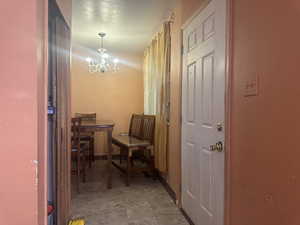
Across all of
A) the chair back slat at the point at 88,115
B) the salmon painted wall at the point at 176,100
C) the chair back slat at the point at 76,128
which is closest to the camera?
the salmon painted wall at the point at 176,100

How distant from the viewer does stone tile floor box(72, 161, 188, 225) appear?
2477mm

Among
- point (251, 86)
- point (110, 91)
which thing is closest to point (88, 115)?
point (110, 91)

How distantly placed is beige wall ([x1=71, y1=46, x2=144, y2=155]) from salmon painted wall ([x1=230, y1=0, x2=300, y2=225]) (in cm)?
415

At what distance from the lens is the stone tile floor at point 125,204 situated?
2.48 metres

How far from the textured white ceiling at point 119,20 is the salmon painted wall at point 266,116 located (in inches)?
67.1

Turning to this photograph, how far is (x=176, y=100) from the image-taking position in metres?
2.92

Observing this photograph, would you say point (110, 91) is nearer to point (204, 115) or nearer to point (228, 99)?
point (204, 115)

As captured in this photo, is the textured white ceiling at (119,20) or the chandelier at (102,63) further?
the chandelier at (102,63)

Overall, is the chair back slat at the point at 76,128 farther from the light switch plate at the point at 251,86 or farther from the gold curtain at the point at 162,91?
the light switch plate at the point at 251,86

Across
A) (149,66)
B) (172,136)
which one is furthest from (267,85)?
(149,66)

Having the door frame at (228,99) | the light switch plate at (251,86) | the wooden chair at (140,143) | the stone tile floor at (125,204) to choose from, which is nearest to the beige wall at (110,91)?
the wooden chair at (140,143)

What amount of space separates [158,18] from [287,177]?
115 inches

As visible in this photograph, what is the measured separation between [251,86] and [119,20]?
2608mm

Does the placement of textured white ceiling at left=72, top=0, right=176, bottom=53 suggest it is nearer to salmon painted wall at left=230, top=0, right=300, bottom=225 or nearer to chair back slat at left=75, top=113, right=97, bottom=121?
chair back slat at left=75, top=113, right=97, bottom=121
